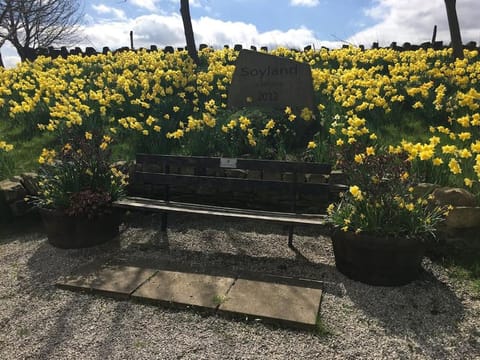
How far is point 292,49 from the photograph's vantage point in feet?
36.7

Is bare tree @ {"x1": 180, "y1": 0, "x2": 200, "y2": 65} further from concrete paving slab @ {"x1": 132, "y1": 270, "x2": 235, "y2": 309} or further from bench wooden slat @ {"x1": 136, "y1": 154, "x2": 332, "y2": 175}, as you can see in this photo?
concrete paving slab @ {"x1": 132, "y1": 270, "x2": 235, "y2": 309}

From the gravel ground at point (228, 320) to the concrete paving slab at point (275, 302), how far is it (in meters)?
0.08

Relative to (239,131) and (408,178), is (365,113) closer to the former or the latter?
(239,131)

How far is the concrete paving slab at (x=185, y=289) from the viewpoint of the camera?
3.10m

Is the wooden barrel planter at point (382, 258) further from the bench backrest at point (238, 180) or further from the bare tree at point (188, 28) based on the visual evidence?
the bare tree at point (188, 28)

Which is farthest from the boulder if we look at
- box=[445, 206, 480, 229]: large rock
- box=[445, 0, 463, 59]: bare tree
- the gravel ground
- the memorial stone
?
box=[445, 0, 463, 59]: bare tree

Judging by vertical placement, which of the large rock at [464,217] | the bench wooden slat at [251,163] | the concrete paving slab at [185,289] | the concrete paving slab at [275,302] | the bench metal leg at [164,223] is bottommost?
the concrete paving slab at [185,289]

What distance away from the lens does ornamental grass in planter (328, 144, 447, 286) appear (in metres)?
3.25

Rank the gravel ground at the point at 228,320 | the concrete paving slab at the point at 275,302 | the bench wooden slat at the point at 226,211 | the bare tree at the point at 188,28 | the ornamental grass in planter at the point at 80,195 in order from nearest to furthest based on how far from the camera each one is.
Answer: the gravel ground at the point at 228,320, the concrete paving slab at the point at 275,302, the bench wooden slat at the point at 226,211, the ornamental grass in planter at the point at 80,195, the bare tree at the point at 188,28

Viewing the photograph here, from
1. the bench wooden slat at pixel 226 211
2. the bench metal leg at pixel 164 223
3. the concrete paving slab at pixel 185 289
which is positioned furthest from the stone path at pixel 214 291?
the bench metal leg at pixel 164 223

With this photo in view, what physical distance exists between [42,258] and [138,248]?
Answer: 3.10 feet

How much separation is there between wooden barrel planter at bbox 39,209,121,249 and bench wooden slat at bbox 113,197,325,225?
0.91 feet

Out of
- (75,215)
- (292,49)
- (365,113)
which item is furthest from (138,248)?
(292,49)

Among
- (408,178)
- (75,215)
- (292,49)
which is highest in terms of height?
(292,49)
